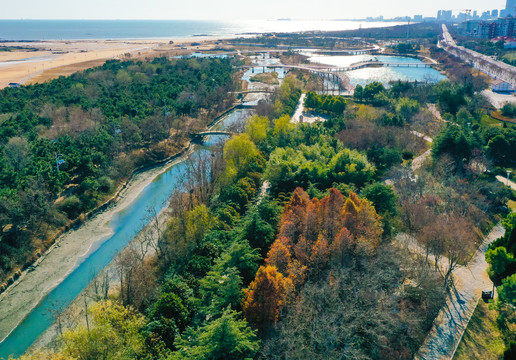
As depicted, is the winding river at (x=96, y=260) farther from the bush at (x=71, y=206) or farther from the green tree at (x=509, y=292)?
the green tree at (x=509, y=292)

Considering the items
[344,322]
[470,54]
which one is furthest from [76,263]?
[470,54]

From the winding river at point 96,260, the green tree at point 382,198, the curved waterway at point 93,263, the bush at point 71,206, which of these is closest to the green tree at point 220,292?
the curved waterway at point 93,263

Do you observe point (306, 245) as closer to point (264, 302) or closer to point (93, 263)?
point (264, 302)

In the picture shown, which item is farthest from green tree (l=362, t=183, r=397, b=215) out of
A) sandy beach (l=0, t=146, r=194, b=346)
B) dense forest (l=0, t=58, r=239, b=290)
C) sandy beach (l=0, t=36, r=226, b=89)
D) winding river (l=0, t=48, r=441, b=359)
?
sandy beach (l=0, t=36, r=226, b=89)

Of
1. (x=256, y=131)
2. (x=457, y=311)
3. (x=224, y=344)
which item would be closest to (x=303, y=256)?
(x=224, y=344)

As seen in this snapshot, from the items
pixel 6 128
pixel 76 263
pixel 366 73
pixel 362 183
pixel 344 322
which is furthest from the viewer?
pixel 366 73

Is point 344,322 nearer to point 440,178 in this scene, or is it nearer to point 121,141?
point 440,178
